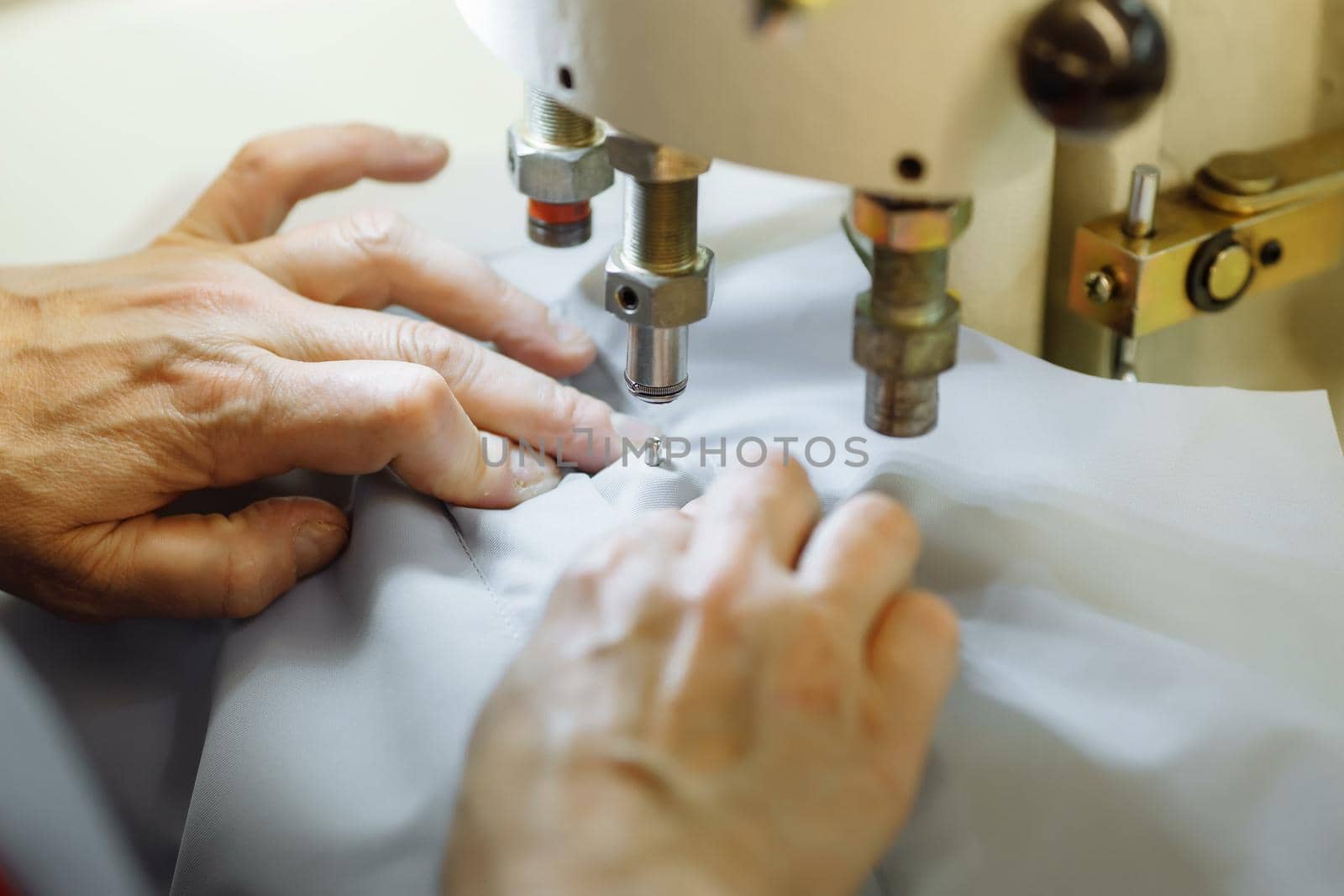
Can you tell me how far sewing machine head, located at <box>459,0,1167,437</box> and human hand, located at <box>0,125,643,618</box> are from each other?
146 millimetres

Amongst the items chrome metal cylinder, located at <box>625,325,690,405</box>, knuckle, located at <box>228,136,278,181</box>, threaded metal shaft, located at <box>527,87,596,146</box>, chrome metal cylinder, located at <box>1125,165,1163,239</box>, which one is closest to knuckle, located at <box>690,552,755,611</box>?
chrome metal cylinder, located at <box>625,325,690,405</box>

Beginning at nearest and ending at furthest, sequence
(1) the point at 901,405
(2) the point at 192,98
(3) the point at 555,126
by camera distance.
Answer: (1) the point at 901,405
(3) the point at 555,126
(2) the point at 192,98

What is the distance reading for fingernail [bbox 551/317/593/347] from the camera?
0.67 m

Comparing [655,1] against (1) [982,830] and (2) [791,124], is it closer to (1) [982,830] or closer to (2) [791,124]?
(2) [791,124]

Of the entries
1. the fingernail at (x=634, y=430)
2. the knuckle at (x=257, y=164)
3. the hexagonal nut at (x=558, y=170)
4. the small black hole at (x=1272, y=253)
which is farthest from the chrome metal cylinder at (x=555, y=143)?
the small black hole at (x=1272, y=253)

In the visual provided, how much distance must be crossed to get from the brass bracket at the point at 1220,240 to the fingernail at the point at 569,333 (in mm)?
248

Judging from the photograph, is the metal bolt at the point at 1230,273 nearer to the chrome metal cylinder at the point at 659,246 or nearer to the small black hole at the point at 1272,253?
the small black hole at the point at 1272,253

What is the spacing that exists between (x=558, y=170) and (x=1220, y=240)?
1.06 ft

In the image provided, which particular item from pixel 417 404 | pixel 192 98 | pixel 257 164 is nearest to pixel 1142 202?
pixel 417 404

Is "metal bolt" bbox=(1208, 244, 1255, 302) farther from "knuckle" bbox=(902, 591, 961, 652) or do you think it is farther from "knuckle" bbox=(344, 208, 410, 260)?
"knuckle" bbox=(344, 208, 410, 260)

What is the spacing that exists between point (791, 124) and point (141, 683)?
36 cm

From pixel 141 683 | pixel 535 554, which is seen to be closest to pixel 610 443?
pixel 535 554

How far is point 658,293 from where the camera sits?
1.57 ft

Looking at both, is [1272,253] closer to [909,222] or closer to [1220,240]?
[1220,240]
